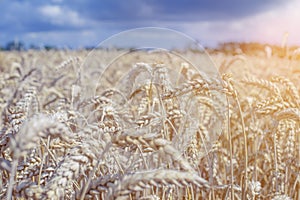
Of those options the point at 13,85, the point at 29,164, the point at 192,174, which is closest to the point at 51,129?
the point at 192,174

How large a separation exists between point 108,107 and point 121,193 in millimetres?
996

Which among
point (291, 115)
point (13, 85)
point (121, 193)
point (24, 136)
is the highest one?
point (13, 85)

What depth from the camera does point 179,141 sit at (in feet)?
7.56

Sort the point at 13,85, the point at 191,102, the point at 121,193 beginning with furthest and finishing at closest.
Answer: the point at 13,85
the point at 191,102
the point at 121,193

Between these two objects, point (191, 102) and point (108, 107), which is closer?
point (108, 107)

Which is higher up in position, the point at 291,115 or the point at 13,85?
the point at 13,85

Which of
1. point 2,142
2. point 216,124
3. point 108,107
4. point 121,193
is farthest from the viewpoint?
point 216,124

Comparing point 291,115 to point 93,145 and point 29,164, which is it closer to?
point 93,145

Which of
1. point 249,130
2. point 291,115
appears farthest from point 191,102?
point 249,130

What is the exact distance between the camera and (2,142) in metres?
1.89

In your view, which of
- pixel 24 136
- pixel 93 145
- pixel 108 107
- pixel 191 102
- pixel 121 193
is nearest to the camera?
pixel 24 136

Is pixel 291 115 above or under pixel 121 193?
above

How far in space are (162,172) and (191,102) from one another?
144 cm

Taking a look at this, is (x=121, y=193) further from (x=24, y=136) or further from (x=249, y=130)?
(x=249, y=130)
